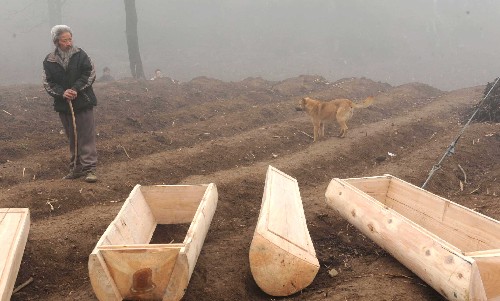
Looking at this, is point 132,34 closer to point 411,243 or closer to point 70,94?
point 70,94

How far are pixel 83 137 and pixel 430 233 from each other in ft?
17.6

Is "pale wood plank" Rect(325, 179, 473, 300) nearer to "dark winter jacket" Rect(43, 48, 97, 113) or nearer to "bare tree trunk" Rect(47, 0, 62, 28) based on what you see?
"dark winter jacket" Rect(43, 48, 97, 113)

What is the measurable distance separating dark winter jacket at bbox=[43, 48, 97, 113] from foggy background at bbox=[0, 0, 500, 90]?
22.9m

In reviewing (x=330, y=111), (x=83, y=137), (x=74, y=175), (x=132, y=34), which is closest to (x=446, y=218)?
(x=83, y=137)

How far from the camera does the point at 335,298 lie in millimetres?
3824

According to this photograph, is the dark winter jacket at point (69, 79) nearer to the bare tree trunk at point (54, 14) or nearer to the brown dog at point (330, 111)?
the brown dog at point (330, 111)

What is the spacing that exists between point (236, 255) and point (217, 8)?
45.4 metres

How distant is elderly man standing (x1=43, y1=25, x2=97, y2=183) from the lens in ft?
21.7

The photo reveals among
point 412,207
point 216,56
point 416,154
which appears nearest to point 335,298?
point 412,207

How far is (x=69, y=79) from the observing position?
6738 mm

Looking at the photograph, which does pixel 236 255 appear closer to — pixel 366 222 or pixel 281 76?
pixel 366 222

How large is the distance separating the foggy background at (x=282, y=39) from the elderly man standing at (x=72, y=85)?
75.1ft

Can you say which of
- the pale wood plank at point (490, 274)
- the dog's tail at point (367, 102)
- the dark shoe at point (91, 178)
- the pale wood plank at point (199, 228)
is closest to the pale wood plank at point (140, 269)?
the pale wood plank at point (199, 228)

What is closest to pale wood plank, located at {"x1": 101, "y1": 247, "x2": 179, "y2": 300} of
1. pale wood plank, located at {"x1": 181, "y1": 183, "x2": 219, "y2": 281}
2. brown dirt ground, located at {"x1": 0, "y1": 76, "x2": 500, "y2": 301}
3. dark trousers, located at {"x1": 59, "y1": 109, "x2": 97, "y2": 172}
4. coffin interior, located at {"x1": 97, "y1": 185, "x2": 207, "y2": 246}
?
pale wood plank, located at {"x1": 181, "y1": 183, "x2": 219, "y2": 281}
